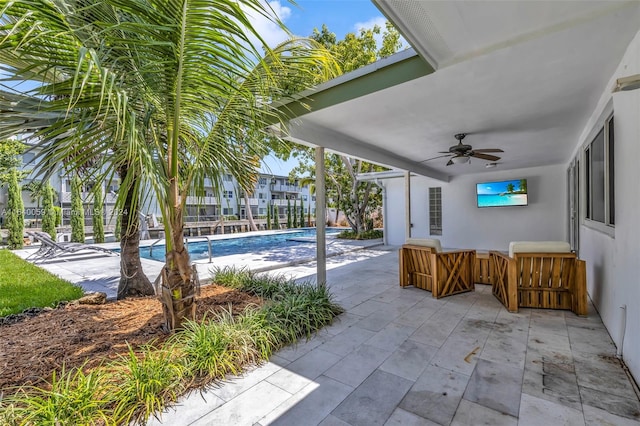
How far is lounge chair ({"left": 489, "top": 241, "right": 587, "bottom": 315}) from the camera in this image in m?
4.04

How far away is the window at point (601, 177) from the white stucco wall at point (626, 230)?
12.9 inches

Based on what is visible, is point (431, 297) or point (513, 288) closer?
point (513, 288)

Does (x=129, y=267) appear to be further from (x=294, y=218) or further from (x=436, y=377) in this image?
(x=294, y=218)

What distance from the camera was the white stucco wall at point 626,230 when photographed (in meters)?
2.41

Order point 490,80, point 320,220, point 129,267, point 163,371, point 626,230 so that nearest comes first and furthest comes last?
point 163,371
point 626,230
point 490,80
point 129,267
point 320,220

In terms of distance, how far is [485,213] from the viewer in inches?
403

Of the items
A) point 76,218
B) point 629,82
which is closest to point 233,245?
point 76,218

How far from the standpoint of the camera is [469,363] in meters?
2.78

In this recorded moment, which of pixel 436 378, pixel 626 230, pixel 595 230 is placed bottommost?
pixel 436 378

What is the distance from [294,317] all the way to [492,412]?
2155mm

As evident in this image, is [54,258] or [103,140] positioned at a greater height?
[103,140]

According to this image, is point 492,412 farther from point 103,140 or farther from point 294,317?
point 103,140

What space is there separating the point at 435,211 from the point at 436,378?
31.9 ft

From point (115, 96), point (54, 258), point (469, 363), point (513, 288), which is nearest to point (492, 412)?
point (469, 363)
